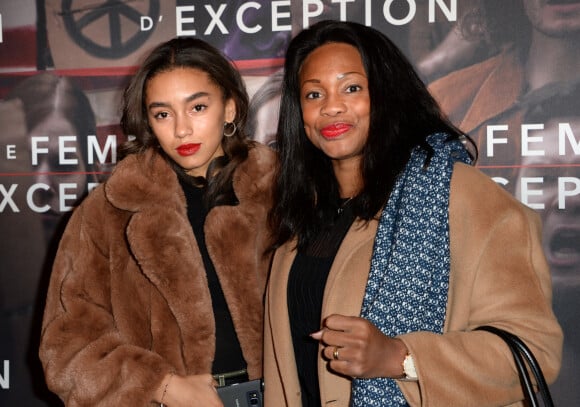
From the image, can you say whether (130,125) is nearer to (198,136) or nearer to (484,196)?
(198,136)

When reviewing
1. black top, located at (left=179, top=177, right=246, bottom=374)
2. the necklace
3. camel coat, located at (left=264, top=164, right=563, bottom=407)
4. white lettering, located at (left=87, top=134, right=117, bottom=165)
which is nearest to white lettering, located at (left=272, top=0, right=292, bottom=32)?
white lettering, located at (left=87, top=134, right=117, bottom=165)

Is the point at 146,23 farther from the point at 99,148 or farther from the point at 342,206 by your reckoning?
the point at 342,206

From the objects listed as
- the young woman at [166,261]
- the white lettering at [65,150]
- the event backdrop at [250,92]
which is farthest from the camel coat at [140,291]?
the white lettering at [65,150]

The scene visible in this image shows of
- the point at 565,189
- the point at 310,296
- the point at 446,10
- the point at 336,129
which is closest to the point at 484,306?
the point at 310,296

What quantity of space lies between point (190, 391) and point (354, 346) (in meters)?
0.64

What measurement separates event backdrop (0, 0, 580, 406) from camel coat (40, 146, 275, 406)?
1.16 m

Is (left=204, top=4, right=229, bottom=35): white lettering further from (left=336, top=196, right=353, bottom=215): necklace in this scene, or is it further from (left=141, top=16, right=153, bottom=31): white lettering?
(left=336, top=196, right=353, bottom=215): necklace

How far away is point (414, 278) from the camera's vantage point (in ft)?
4.59

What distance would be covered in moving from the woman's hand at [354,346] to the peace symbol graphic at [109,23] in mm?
2166

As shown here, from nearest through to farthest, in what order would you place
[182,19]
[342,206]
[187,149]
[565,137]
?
[342,206]
[187,149]
[565,137]
[182,19]

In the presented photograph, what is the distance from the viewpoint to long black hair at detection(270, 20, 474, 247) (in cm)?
157

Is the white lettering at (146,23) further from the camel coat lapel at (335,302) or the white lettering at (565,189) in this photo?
the white lettering at (565,189)

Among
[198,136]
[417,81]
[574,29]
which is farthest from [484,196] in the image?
[574,29]

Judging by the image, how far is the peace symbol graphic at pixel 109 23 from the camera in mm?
2984
